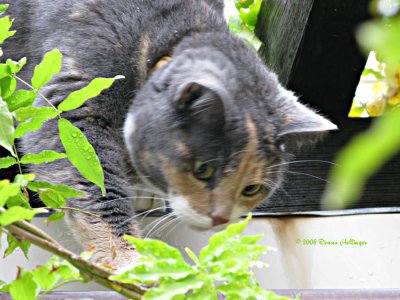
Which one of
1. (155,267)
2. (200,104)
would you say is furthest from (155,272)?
(200,104)

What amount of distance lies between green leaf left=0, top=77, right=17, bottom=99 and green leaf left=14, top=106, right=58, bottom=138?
4 centimetres

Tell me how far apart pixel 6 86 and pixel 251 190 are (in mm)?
975

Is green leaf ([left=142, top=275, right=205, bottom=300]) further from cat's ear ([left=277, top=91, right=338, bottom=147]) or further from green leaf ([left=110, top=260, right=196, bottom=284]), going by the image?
cat's ear ([left=277, top=91, right=338, bottom=147])

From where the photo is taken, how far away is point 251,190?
1.71 m

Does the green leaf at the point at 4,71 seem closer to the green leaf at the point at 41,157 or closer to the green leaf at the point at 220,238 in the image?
the green leaf at the point at 41,157

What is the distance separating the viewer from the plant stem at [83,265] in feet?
1.90

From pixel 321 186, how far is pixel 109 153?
Result: 0.78m

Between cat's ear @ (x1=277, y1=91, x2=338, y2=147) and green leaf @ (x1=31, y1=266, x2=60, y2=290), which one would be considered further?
cat's ear @ (x1=277, y1=91, x2=338, y2=147)

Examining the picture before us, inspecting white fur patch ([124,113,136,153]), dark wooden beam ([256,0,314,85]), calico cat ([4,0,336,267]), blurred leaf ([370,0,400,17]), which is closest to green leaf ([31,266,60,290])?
blurred leaf ([370,0,400,17])

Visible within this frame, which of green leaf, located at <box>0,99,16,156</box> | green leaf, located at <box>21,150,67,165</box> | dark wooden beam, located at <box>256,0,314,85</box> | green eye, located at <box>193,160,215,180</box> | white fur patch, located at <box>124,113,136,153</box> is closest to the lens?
green leaf, located at <box>0,99,16,156</box>

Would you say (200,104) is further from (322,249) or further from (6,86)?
(6,86)

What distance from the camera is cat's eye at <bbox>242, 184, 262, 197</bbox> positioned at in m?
1.69

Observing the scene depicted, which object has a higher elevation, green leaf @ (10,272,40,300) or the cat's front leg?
green leaf @ (10,272,40,300)

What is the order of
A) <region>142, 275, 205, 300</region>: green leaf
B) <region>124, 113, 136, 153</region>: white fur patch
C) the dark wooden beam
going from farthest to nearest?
the dark wooden beam, <region>124, 113, 136, 153</region>: white fur patch, <region>142, 275, 205, 300</region>: green leaf
